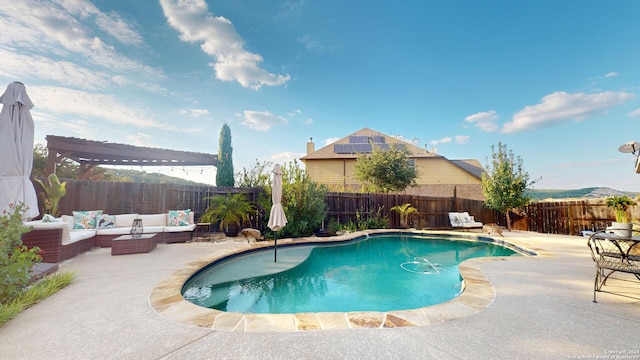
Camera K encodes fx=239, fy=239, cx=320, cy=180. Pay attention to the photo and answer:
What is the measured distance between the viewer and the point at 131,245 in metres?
5.34

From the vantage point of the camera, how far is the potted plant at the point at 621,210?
137 inches

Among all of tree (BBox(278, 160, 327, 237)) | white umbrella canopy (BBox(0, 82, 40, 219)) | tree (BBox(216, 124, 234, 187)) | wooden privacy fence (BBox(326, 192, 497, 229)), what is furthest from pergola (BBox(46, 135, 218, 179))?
wooden privacy fence (BBox(326, 192, 497, 229))

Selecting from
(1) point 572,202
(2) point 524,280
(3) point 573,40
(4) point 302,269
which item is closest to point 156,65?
(4) point 302,269

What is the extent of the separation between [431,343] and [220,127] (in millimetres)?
14902

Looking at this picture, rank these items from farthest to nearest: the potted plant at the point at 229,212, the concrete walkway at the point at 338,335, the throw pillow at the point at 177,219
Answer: the potted plant at the point at 229,212 < the throw pillow at the point at 177,219 < the concrete walkway at the point at 338,335

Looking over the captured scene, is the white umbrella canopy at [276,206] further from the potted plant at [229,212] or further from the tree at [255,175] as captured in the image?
the tree at [255,175]

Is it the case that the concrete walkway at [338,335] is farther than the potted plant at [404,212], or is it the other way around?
the potted plant at [404,212]

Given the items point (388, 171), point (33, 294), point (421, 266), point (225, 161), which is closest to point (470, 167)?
point (388, 171)

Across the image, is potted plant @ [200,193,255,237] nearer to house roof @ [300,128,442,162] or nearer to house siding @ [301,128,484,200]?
house siding @ [301,128,484,200]

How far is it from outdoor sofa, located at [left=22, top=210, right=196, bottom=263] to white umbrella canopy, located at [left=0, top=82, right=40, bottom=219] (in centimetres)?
54

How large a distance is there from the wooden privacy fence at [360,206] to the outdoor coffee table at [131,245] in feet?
10.7

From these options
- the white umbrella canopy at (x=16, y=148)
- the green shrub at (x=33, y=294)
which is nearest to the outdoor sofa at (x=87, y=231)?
the white umbrella canopy at (x=16, y=148)

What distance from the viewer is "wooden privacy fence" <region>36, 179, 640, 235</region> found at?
303 inches

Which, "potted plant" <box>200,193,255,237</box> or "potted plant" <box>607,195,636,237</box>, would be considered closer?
"potted plant" <box>607,195,636,237</box>
